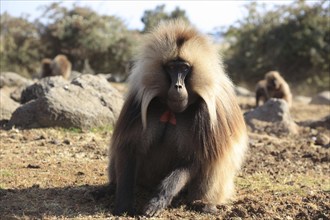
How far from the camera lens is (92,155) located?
6.43 m

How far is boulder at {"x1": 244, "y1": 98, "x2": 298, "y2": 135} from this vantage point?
975cm

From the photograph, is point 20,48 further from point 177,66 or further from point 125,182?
point 177,66

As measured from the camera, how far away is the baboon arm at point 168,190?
12.8ft

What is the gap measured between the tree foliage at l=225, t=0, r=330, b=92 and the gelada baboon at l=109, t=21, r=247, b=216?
66.1 ft

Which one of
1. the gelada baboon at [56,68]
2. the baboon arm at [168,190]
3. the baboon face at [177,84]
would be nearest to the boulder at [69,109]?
the baboon arm at [168,190]

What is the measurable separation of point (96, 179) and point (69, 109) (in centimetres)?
264

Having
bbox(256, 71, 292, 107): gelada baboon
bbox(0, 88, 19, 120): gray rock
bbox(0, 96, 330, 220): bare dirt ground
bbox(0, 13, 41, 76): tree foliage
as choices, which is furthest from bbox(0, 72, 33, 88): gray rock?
bbox(0, 96, 330, 220): bare dirt ground

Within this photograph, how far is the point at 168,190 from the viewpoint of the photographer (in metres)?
3.96

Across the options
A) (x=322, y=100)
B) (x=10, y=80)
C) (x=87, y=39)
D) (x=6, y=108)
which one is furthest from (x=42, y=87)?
(x=87, y=39)

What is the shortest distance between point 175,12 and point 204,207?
27.8 m

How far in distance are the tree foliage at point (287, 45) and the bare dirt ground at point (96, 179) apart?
15.7 metres

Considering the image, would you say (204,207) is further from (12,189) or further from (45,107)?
(45,107)

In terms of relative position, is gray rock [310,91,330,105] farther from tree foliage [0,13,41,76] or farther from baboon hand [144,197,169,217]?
baboon hand [144,197,169,217]

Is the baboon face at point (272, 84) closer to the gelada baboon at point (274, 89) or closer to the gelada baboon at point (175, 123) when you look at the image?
the gelada baboon at point (274, 89)
